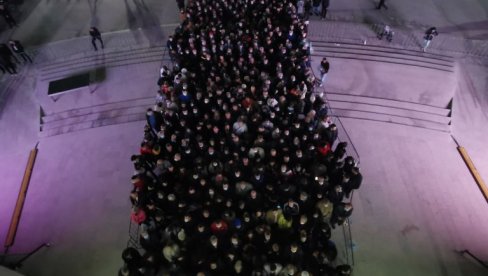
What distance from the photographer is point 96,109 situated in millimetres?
14641

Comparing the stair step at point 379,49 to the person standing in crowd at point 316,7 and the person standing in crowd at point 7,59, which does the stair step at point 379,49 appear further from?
the person standing in crowd at point 7,59

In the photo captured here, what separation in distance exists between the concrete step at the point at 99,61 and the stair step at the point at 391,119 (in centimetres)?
821

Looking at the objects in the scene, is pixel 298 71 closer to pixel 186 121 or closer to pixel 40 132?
pixel 186 121

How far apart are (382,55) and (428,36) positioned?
2079 millimetres

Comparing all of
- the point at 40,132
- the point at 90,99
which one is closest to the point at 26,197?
the point at 40,132

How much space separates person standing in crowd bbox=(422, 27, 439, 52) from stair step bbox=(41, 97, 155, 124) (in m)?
12.2

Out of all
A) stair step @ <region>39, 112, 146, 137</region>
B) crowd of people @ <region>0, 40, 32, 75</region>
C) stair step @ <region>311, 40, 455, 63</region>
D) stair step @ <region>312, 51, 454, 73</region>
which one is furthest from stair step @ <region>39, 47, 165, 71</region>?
stair step @ <region>312, 51, 454, 73</region>

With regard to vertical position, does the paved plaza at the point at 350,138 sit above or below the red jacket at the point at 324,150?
below

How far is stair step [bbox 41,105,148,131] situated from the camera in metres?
14.3

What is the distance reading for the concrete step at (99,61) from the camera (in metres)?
16.2

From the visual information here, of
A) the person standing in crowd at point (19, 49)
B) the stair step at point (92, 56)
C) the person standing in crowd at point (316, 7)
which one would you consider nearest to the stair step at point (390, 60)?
the person standing in crowd at point (316, 7)

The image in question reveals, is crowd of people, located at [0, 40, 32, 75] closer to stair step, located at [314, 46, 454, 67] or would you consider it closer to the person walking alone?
the person walking alone

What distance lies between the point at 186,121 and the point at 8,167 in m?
7.72

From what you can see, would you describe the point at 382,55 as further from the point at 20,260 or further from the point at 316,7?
the point at 20,260
